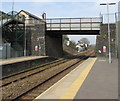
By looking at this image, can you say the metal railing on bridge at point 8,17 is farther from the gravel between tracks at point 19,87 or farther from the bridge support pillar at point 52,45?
the gravel between tracks at point 19,87

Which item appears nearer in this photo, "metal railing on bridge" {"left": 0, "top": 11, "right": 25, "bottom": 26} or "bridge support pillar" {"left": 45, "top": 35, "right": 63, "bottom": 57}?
"metal railing on bridge" {"left": 0, "top": 11, "right": 25, "bottom": 26}

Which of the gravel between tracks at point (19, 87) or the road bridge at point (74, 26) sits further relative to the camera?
the road bridge at point (74, 26)

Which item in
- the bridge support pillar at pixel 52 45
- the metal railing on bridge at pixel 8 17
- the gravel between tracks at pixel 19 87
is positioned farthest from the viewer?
the bridge support pillar at pixel 52 45

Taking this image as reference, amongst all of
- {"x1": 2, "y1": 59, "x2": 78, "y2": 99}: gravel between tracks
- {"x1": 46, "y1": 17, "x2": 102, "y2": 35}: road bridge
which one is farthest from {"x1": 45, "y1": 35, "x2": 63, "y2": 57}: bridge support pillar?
{"x1": 2, "y1": 59, "x2": 78, "y2": 99}: gravel between tracks

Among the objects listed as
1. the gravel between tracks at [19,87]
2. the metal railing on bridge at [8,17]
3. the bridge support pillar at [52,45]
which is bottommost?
the gravel between tracks at [19,87]

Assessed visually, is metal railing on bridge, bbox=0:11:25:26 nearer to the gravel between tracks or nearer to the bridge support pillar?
the bridge support pillar

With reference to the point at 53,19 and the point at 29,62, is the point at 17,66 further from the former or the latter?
the point at 53,19

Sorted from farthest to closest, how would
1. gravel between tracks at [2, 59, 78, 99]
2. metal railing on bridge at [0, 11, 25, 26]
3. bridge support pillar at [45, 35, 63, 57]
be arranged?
bridge support pillar at [45, 35, 63, 57]
metal railing on bridge at [0, 11, 25, 26]
gravel between tracks at [2, 59, 78, 99]

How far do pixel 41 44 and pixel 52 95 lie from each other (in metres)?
24.0

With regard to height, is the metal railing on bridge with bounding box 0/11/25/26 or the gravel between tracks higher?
the metal railing on bridge with bounding box 0/11/25/26

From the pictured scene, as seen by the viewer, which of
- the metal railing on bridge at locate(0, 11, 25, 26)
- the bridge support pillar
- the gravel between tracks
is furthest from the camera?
the bridge support pillar

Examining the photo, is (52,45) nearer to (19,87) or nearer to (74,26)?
(74,26)

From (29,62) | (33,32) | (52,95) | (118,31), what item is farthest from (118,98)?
(33,32)

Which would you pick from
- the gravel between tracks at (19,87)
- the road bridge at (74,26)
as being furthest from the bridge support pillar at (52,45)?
the gravel between tracks at (19,87)
